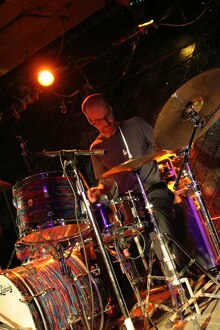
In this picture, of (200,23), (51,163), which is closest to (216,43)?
(200,23)

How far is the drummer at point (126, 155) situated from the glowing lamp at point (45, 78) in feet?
5.34

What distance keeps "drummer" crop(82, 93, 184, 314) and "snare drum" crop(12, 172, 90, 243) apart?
1.40ft

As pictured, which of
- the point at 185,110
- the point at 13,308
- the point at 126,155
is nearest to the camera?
the point at 185,110

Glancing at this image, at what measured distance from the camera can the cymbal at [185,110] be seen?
2828mm

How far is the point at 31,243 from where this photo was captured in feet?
10.3

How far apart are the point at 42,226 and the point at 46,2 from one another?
3.41 m

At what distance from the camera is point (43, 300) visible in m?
3.32

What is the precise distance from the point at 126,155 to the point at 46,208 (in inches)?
48.9

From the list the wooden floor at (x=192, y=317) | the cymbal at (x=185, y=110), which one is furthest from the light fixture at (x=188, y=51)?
the wooden floor at (x=192, y=317)

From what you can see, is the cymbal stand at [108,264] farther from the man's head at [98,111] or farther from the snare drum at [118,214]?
the man's head at [98,111]

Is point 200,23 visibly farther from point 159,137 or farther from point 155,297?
point 155,297

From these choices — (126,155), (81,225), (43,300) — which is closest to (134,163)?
(81,225)

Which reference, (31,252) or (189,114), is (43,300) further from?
(189,114)

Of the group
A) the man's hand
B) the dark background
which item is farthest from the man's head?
the dark background
